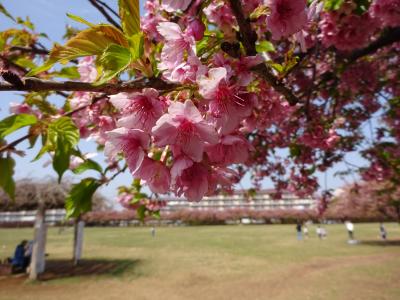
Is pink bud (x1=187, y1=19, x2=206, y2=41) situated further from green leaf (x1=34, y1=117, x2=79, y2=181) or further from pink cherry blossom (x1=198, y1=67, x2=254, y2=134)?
green leaf (x1=34, y1=117, x2=79, y2=181)

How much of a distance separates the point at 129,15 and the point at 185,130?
1.11 ft

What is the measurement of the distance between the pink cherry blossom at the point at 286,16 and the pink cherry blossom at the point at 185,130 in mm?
398

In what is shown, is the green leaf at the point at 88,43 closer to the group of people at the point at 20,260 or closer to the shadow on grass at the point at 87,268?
the shadow on grass at the point at 87,268

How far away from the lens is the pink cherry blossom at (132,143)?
0.90 m

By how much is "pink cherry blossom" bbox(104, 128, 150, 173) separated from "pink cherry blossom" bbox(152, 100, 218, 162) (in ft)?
0.34

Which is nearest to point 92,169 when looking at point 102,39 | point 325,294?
point 102,39

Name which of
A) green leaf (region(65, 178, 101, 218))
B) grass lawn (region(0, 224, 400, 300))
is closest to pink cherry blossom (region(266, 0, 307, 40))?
green leaf (region(65, 178, 101, 218))

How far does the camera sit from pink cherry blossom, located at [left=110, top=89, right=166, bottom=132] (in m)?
0.86

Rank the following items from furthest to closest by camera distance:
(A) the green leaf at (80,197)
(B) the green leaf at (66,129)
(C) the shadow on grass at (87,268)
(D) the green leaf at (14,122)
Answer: (C) the shadow on grass at (87,268)
(A) the green leaf at (80,197)
(B) the green leaf at (66,129)
(D) the green leaf at (14,122)

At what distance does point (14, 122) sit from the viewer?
127 centimetres

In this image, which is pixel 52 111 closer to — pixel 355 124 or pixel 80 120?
pixel 80 120

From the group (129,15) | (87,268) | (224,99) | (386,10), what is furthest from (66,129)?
(87,268)

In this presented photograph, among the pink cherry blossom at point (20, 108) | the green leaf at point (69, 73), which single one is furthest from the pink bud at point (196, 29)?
the pink cherry blossom at point (20, 108)

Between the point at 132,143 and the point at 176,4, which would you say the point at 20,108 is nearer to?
the point at 132,143
